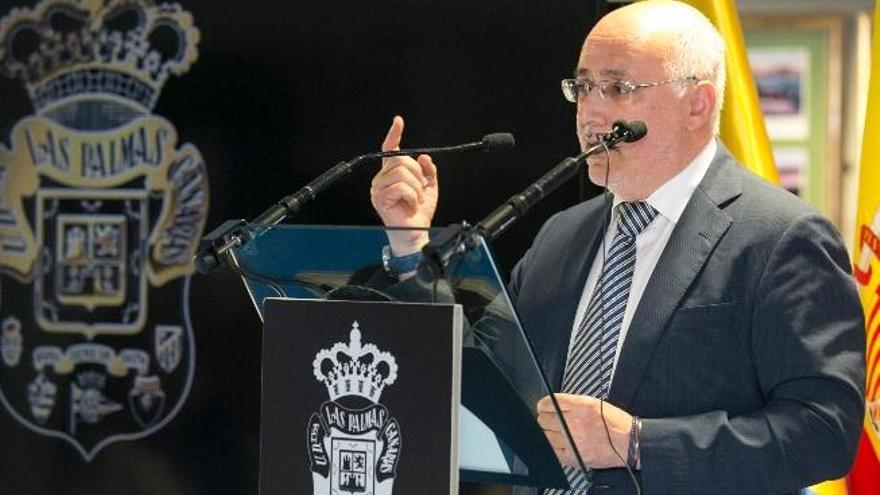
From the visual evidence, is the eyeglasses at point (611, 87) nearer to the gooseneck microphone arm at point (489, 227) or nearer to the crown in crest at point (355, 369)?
the gooseneck microphone arm at point (489, 227)

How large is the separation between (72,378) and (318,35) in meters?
1.13

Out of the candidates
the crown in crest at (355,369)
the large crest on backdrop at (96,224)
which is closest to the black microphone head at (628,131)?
the crown in crest at (355,369)

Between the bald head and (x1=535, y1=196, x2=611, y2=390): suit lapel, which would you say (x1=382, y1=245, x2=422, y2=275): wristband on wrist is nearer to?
(x1=535, y1=196, x2=611, y2=390): suit lapel

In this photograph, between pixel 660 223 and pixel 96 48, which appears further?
pixel 96 48

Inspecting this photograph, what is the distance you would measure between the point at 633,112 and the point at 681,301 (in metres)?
0.32

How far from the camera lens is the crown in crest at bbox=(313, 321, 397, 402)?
6.03ft

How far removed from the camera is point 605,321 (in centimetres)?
227

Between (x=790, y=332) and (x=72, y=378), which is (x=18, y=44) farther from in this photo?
(x=790, y=332)

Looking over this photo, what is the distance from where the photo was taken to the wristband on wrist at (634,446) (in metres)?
2.06

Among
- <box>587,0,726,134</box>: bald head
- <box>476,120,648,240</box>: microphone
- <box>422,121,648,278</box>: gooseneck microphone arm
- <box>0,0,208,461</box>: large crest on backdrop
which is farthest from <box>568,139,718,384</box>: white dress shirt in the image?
<box>0,0,208,461</box>: large crest on backdrop

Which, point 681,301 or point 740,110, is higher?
point 740,110

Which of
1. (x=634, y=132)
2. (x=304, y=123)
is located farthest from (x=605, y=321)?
(x=304, y=123)

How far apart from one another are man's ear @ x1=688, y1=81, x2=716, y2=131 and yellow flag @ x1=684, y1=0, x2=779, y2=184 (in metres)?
1.16

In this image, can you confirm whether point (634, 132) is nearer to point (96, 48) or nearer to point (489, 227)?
point (489, 227)
